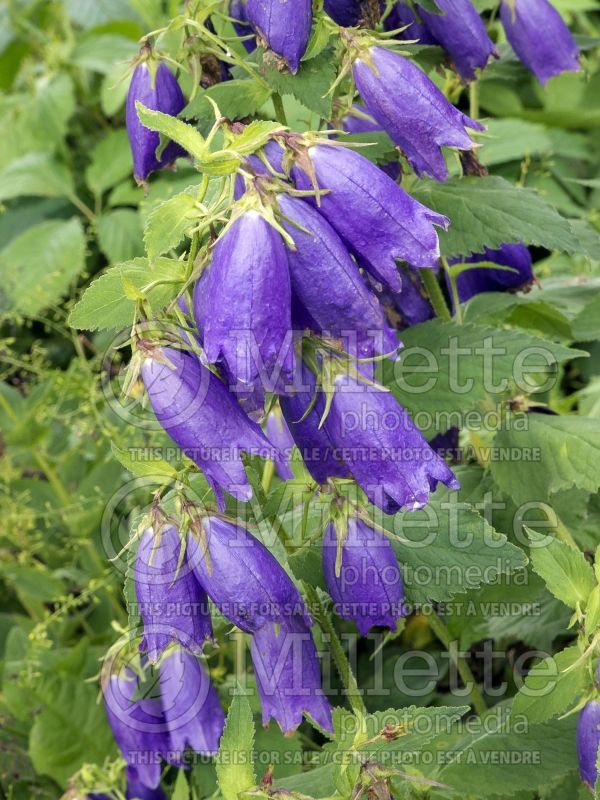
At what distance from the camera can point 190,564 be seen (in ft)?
3.17

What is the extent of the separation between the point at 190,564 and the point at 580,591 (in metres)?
0.41

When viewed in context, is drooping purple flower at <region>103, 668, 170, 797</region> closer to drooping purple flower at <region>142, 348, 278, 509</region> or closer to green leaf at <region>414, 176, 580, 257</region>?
drooping purple flower at <region>142, 348, 278, 509</region>

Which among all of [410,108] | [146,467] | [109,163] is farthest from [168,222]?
[109,163]

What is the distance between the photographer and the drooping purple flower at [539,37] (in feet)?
4.59

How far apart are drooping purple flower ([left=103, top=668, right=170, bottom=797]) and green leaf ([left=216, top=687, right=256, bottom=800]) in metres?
0.36

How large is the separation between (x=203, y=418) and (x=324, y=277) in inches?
6.3

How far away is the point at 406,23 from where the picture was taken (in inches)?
50.7

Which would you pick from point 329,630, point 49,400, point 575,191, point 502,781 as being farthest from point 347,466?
point 575,191

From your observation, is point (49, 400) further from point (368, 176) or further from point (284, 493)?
point (368, 176)

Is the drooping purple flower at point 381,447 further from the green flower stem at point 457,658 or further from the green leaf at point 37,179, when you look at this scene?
the green leaf at point 37,179

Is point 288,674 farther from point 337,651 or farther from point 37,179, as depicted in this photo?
point 37,179

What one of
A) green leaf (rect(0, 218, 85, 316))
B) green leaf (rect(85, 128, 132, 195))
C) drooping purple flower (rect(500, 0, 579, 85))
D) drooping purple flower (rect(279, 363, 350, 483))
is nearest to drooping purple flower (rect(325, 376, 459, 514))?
drooping purple flower (rect(279, 363, 350, 483))

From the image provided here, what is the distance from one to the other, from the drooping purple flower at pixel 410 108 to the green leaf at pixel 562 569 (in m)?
0.41

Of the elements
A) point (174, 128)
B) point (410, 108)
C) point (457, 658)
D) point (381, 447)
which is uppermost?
point (174, 128)
